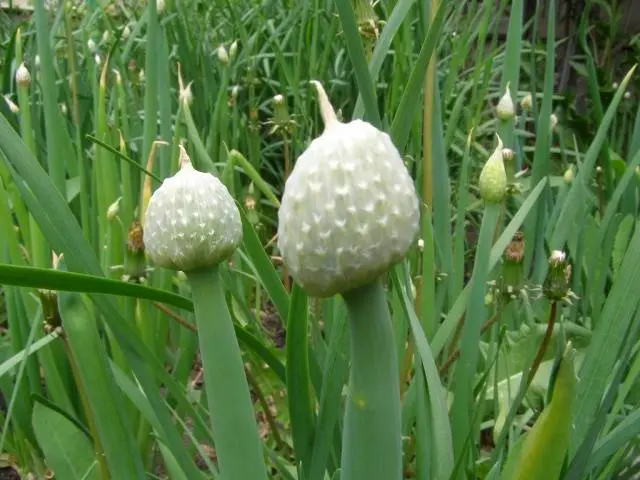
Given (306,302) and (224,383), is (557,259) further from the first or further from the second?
(224,383)

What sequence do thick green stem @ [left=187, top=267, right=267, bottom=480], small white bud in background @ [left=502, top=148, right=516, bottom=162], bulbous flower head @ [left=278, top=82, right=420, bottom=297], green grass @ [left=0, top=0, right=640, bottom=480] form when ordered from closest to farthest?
bulbous flower head @ [left=278, top=82, right=420, bottom=297]
thick green stem @ [left=187, top=267, right=267, bottom=480]
green grass @ [left=0, top=0, right=640, bottom=480]
small white bud in background @ [left=502, top=148, right=516, bottom=162]

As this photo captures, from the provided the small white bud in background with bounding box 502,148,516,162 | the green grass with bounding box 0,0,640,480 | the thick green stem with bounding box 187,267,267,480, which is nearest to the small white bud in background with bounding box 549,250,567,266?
the green grass with bounding box 0,0,640,480

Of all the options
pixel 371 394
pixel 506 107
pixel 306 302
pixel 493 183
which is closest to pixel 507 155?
pixel 506 107

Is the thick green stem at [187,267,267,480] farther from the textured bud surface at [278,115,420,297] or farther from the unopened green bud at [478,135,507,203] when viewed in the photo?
the unopened green bud at [478,135,507,203]

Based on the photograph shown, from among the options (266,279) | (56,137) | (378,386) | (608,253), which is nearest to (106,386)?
(266,279)

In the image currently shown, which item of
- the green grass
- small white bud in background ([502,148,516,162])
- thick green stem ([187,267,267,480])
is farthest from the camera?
small white bud in background ([502,148,516,162])

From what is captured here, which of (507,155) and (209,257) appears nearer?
(209,257)

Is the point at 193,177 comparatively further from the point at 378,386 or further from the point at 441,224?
the point at 441,224
